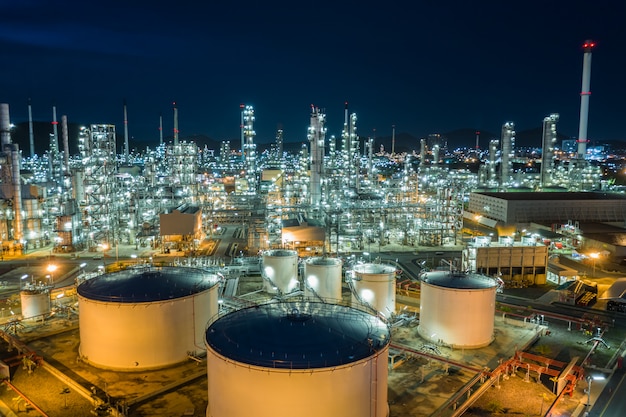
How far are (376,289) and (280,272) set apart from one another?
750cm

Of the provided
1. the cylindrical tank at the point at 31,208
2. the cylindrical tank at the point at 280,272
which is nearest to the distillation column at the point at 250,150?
the cylindrical tank at the point at 31,208

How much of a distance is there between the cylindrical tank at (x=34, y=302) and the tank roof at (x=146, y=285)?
18.3ft

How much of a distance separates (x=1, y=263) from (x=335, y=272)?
29.6m

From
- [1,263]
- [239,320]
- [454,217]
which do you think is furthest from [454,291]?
[1,263]

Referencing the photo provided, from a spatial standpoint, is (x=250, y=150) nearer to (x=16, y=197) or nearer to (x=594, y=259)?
(x=16, y=197)

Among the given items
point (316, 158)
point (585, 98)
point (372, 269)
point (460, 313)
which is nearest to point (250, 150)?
point (316, 158)

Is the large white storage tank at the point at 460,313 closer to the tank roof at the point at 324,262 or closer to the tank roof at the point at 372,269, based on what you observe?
the tank roof at the point at 372,269

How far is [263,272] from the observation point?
101 feet

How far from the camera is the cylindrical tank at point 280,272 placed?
100ft

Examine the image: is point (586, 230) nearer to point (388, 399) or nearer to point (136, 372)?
point (388, 399)

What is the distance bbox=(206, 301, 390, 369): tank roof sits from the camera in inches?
528

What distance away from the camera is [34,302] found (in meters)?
25.3

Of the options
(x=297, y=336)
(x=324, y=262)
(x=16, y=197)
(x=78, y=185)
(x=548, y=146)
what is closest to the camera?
(x=297, y=336)

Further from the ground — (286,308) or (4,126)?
(4,126)
